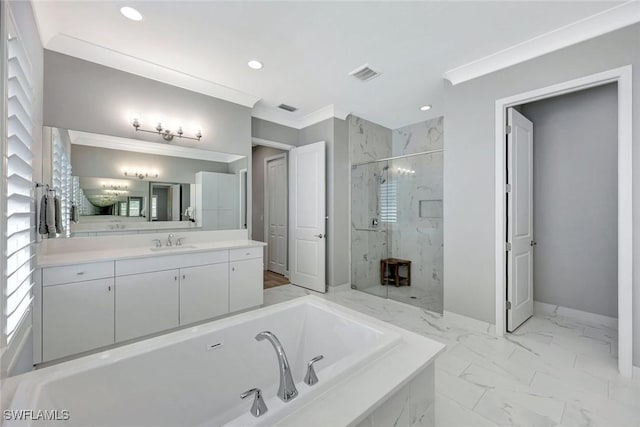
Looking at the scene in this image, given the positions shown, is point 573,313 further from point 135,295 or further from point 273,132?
point 135,295

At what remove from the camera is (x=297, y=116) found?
13.6ft

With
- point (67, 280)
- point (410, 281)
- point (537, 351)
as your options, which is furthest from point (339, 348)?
point (410, 281)

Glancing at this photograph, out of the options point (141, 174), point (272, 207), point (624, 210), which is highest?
point (141, 174)

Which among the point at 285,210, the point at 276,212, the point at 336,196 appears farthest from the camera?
the point at 276,212

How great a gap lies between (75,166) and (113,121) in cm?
54

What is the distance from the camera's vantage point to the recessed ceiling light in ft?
6.38

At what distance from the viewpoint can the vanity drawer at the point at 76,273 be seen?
6.37 ft

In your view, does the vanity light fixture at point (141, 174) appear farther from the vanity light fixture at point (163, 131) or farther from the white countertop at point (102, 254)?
the white countertop at point (102, 254)

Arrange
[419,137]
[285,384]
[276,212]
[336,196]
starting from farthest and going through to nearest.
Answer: [276,212] < [419,137] < [336,196] < [285,384]

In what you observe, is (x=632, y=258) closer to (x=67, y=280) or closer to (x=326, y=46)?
(x=326, y=46)

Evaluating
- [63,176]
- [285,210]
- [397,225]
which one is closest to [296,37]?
[63,176]

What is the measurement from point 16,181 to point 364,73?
2833 mm

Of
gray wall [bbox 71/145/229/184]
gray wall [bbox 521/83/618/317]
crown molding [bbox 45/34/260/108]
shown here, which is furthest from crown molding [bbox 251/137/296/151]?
gray wall [bbox 521/83/618/317]

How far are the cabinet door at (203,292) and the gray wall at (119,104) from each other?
148cm
